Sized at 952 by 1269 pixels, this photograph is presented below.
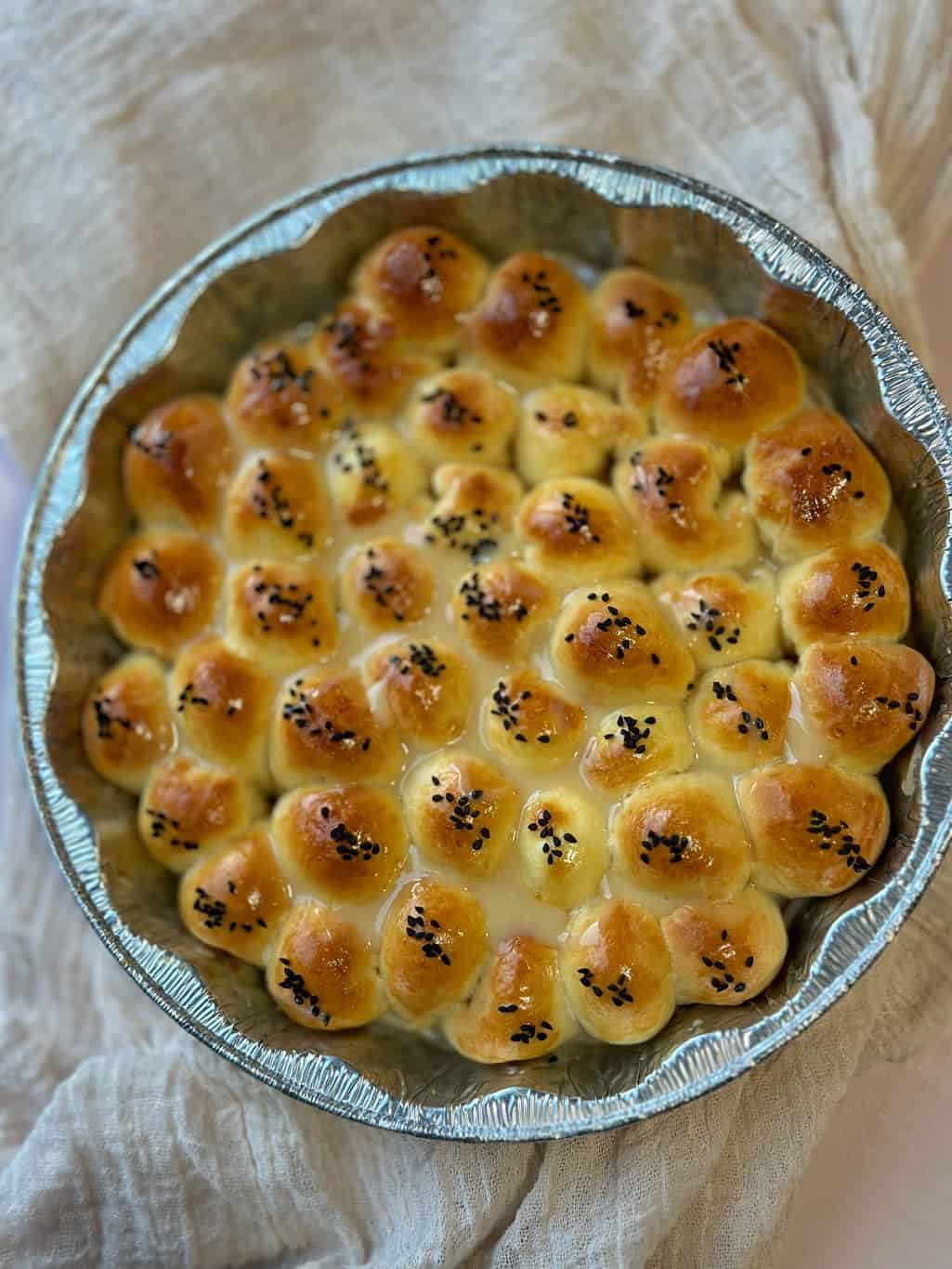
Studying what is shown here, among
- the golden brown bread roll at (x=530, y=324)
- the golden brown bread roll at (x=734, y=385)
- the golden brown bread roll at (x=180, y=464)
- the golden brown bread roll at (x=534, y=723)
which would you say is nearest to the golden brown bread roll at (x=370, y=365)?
the golden brown bread roll at (x=530, y=324)

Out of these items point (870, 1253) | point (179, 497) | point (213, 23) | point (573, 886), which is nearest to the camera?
point (573, 886)

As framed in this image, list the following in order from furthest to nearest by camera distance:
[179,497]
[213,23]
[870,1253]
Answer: [213,23], [179,497], [870,1253]

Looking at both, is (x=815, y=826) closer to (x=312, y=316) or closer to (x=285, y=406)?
(x=285, y=406)

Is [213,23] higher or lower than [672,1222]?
higher

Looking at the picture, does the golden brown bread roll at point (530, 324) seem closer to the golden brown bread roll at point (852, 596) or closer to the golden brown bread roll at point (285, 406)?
the golden brown bread roll at point (285, 406)

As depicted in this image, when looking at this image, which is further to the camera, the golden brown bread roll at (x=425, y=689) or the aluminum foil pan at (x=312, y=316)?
the golden brown bread roll at (x=425, y=689)


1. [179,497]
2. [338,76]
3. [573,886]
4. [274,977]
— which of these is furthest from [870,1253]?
[338,76]

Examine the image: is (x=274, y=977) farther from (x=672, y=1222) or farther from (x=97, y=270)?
(x=97, y=270)
